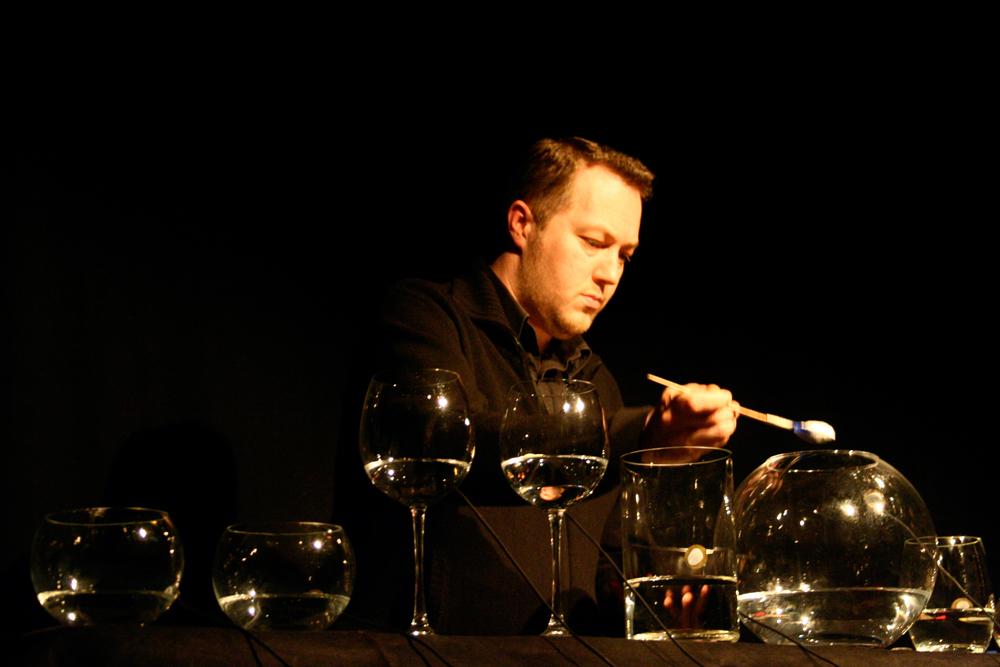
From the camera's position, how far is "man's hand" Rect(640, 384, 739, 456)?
3.39ft

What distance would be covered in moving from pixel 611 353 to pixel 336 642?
2.23 m

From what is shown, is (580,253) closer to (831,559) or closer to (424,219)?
(424,219)

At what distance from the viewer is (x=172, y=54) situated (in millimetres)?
1916

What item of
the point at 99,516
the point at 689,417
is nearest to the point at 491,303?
the point at 689,417

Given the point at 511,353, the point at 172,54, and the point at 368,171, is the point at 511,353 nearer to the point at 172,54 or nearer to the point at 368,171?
the point at 368,171

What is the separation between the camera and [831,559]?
79 cm

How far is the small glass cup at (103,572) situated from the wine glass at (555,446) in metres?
0.31

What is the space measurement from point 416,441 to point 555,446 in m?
0.13

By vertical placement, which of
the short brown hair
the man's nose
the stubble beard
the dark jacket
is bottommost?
the dark jacket

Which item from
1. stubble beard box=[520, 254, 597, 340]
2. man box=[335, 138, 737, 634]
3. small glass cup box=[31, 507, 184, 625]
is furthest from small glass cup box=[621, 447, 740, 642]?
stubble beard box=[520, 254, 597, 340]

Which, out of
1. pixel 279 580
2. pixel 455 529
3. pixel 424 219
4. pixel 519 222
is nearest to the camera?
pixel 279 580

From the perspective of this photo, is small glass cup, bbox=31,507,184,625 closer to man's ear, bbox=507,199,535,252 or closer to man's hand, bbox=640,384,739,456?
man's hand, bbox=640,384,739,456

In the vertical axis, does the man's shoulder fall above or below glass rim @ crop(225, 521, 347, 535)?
above

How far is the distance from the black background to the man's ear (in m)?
0.31
